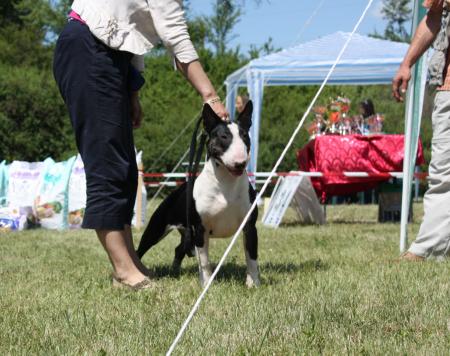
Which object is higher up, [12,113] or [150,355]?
[150,355]

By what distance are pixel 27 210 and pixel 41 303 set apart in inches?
227

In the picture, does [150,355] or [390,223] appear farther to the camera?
[390,223]

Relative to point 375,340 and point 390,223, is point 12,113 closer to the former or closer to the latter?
point 390,223

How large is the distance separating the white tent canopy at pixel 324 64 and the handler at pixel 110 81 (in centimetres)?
870

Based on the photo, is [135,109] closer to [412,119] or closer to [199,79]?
[199,79]

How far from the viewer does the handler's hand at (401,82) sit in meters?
4.27

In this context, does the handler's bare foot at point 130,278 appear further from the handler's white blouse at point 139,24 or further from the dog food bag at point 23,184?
the dog food bag at point 23,184

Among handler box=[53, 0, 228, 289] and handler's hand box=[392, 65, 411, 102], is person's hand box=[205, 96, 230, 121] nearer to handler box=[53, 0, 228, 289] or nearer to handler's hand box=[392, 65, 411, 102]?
handler box=[53, 0, 228, 289]

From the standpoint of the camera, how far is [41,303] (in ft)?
11.3

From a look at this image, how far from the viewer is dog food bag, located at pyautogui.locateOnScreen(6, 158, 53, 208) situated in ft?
30.0

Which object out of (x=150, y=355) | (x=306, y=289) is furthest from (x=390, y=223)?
(x=150, y=355)

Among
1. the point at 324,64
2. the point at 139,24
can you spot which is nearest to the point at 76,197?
the point at 324,64

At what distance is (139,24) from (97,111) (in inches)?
18.4

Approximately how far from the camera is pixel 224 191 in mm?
3902
